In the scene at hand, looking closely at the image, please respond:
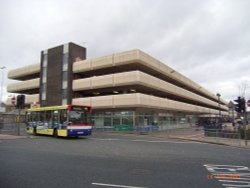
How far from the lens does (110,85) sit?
32781 millimetres

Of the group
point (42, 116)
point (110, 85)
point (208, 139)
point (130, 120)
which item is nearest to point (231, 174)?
point (208, 139)

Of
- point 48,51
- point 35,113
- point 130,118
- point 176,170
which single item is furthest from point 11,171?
point 48,51

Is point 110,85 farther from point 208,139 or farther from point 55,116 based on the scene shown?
point 208,139

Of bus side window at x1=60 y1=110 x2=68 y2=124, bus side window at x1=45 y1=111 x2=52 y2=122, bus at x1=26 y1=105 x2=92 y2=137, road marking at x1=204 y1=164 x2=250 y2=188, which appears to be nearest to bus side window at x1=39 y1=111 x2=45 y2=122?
bus at x1=26 y1=105 x2=92 y2=137

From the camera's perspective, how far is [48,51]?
43938 millimetres

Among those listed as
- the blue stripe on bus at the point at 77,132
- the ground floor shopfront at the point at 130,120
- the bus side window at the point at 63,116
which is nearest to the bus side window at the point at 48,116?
the bus side window at the point at 63,116

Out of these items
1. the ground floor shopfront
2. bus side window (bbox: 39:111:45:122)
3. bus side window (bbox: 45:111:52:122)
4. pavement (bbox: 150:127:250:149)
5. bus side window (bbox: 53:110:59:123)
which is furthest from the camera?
the ground floor shopfront

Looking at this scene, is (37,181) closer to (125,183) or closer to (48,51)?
(125,183)

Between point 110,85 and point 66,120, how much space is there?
46.7 ft

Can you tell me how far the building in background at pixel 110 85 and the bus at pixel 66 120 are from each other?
420 inches

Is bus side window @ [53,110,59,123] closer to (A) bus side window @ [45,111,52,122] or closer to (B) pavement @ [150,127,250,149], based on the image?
(A) bus side window @ [45,111,52,122]

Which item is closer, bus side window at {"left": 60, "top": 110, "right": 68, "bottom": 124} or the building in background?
bus side window at {"left": 60, "top": 110, "right": 68, "bottom": 124}

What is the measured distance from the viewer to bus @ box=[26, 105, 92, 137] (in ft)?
63.3

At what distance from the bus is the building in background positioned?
10.7 metres
